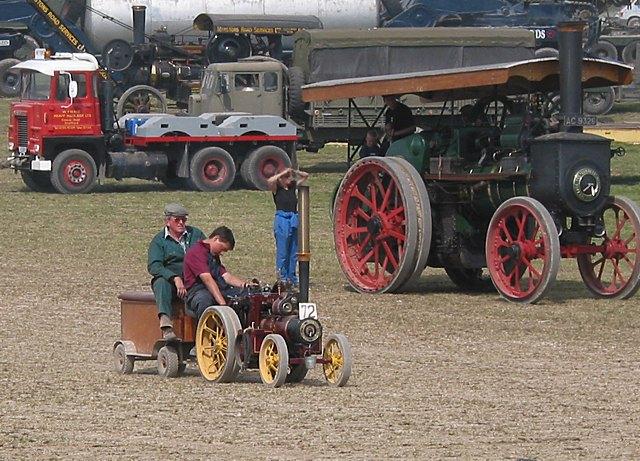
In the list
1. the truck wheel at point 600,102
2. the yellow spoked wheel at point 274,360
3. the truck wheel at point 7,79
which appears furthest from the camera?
the truck wheel at point 7,79

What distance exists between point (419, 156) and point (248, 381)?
561 centimetres

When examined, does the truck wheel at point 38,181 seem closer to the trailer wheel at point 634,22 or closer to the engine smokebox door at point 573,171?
the engine smokebox door at point 573,171

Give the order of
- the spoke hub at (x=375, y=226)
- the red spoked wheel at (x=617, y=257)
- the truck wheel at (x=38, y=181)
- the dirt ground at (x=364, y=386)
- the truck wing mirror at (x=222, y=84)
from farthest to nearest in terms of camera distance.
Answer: the truck wing mirror at (x=222, y=84) < the truck wheel at (x=38, y=181) < the spoke hub at (x=375, y=226) < the red spoked wheel at (x=617, y=257) < the dirt ground at (x=364, y=386)

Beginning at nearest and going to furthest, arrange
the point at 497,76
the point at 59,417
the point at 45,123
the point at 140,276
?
the point at 59,417, the point at 497,76, the point at 140,276, the point at 45,123

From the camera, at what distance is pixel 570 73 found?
14.3m

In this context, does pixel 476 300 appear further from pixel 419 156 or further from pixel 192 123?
pixel 192 123

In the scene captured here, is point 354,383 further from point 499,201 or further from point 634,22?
point 634,22

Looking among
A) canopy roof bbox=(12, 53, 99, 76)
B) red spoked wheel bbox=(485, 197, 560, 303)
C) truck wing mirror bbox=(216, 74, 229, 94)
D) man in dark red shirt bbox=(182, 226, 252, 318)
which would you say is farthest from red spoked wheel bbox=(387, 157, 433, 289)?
truck wing mirror bbox=(216, 74, 229, 94)

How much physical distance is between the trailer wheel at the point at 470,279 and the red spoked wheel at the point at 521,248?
3.51ft

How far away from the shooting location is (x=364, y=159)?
620 inches

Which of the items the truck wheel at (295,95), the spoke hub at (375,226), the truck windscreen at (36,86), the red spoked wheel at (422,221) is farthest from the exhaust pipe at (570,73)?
the truck wheel at (295,95)

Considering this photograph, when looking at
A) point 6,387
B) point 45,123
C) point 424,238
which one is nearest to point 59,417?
point 6,387

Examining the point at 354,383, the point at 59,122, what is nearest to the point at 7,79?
the point at 59,122

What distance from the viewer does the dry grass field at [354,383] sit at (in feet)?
27.6
